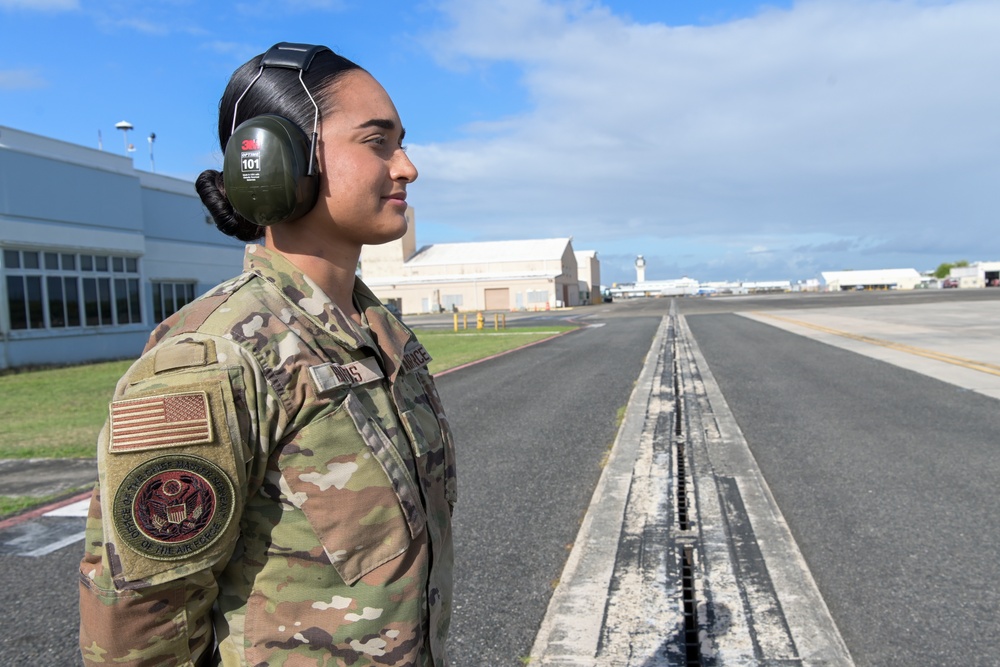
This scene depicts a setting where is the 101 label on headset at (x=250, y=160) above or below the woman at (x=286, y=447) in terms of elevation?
above

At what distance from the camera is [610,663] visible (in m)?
3.10

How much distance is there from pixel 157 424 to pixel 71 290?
71.0 feet

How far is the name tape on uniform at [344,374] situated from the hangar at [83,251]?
64.4ft

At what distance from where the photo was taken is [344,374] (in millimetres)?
1301

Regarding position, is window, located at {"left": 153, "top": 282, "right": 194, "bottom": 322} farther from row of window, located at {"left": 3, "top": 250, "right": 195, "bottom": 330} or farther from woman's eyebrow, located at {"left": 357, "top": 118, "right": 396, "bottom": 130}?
woman's eyebrow, located at {"left": 357, "top": 118, "right": 396, "bottom": 130}

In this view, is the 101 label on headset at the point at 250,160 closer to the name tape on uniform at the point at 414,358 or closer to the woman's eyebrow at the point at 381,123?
the woman's eyebrow at the point at 381,123

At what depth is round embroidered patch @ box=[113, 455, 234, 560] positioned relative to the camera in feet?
3.66

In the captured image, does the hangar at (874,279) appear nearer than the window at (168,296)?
No

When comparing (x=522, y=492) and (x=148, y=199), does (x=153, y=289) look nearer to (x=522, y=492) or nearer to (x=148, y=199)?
(x=148, y=199)

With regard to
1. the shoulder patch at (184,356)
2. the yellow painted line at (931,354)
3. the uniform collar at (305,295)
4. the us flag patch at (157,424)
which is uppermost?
the uniform collar at (305,295)

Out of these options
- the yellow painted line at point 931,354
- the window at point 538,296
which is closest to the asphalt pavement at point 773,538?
the yellow painted line at point 931,354

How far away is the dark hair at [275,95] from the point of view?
58.2 inches

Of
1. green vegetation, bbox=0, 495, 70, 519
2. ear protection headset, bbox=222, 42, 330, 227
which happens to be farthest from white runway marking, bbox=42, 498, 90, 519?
ear protection headset, bbox=222, 42, 330, 227

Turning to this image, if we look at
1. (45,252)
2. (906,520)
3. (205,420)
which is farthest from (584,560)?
(45,252)
